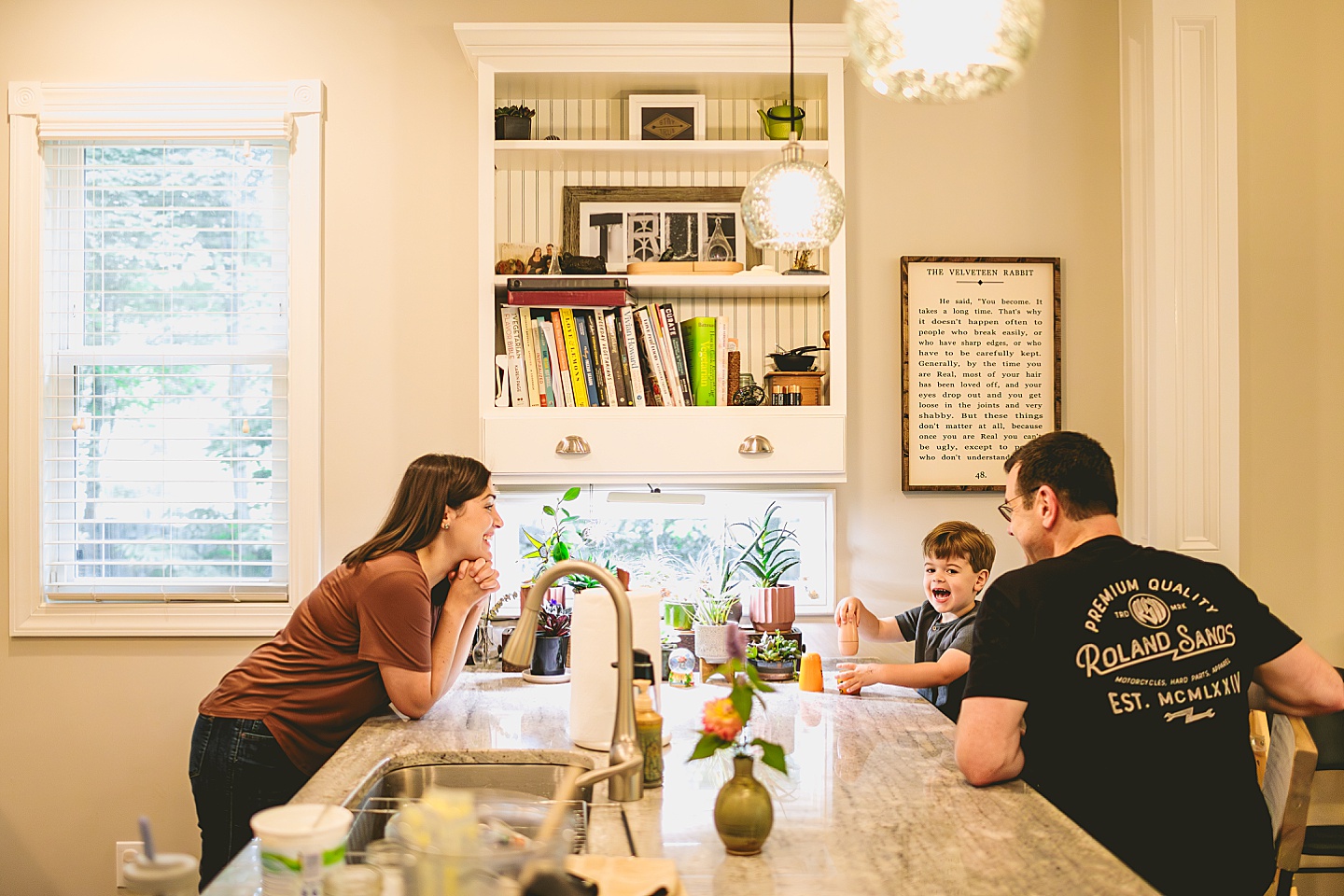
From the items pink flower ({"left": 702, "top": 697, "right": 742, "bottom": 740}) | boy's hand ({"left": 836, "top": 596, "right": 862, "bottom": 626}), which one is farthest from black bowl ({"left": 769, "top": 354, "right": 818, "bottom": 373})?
pink flower ({"left": 702, "top": 697, "right": 742, "bottom": 740})

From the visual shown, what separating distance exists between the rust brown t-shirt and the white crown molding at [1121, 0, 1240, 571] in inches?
83.6

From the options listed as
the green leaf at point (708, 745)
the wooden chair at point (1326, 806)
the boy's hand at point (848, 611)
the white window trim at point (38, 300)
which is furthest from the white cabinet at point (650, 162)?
the wooden chair at point (1326, 806)

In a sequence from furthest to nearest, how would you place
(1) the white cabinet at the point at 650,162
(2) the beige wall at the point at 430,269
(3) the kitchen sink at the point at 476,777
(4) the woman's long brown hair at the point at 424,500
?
1. (2) the beige wall at the point at 430,269
2. (1) the white cabinet at the point at 650,162
3. (4) the woman's long brown hair at the point at 424,500
4. (3) the kitchen sink at the point at 476,777

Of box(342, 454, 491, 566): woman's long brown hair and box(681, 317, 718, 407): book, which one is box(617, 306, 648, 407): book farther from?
box(342, 454, 491, 566): woman's long brown hair

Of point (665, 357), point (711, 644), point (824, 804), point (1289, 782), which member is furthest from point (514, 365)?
point (1289, 782)

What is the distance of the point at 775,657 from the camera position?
2582mm

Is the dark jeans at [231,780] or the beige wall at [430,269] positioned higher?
the beige wall at [430,269]

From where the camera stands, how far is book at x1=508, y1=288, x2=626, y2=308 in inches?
110

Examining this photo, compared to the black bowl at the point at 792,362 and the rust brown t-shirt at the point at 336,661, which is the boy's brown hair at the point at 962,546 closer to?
the black bowl at the point at 792,362

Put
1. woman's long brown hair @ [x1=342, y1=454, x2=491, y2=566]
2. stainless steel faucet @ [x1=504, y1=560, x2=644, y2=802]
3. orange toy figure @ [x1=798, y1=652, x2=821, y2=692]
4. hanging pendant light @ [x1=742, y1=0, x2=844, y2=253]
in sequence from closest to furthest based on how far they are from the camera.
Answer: stainless steel faucet @ [x1=504, y1=560, x2=644, y2=802] → hanging pendant light @ [x1=742, y1=0, x2=844, y2=253] → woman's long brown hair @ [x1=342, y1=454, x2=491, y2=566] → orange toy figure @ [x1=798, y1=652, x2=821, y2=692]

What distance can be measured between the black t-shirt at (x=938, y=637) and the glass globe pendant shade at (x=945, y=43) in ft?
4.18

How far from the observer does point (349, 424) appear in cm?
305

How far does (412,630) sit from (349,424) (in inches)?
45.3

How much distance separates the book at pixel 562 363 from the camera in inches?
111
